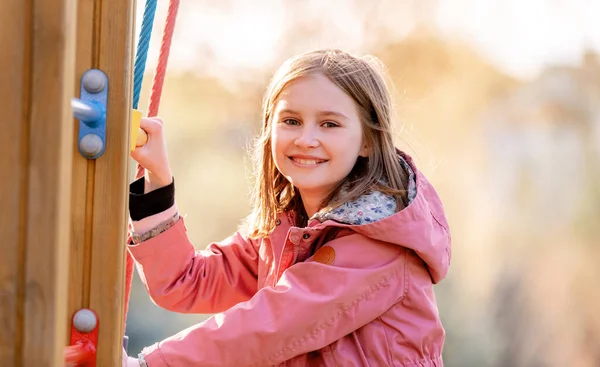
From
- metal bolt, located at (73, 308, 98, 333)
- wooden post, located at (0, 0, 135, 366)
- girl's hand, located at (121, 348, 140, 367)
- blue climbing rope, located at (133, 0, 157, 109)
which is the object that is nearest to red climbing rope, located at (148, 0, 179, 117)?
blue climbing rope, located at (133, 0, 157, 109)

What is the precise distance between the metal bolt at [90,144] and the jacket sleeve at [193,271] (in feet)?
1.95

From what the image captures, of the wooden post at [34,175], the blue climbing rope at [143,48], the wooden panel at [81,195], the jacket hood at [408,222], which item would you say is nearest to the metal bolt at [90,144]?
the wooden panel at [81,195]

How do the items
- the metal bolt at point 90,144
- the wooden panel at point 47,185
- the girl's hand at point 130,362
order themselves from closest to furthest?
the wooden panel at point 47,185 < the metal bolt at point 90,144 < the girl's hand at point 130,362

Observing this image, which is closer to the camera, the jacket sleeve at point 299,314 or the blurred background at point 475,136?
the jacket sleeve at point 299,314

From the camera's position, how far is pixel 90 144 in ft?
3.56

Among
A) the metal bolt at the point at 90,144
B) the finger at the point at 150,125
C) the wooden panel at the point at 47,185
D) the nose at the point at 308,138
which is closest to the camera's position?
the wooden panel at the point at 47,185

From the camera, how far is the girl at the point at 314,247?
151cm

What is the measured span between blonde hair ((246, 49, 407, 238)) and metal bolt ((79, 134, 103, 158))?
0.64 meters

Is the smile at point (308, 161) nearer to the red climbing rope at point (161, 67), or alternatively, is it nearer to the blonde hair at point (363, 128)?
the blonde hair at point (363, 128)

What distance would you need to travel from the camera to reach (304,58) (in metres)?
1.74

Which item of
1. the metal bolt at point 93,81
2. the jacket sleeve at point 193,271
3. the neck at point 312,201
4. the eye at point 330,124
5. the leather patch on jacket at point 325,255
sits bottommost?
the jacket sleeve at point 193,271

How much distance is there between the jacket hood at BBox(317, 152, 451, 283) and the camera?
5.15ft

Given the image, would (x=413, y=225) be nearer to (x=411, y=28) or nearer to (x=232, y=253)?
(x=232, y=253)

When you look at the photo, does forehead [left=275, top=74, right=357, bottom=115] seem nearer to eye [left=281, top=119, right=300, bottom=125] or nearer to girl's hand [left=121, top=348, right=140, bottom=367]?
eye [left=281, top=119, right=300, bottom=125]
